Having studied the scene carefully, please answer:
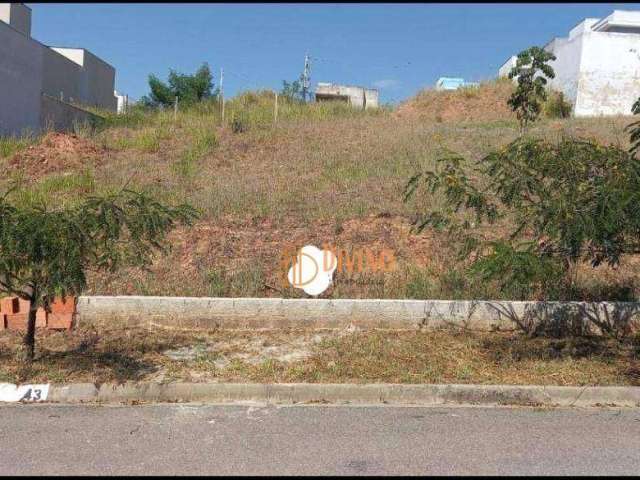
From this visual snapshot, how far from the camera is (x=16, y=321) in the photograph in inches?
A: 265

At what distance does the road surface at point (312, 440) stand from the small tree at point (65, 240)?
1116 mm

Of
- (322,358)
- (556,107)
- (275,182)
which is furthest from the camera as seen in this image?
(556,107)

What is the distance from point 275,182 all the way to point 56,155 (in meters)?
6.24

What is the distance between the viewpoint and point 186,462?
154 inches

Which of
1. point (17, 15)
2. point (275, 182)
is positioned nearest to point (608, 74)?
point (275, 182)

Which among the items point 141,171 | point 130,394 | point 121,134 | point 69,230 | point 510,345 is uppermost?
point 121,134

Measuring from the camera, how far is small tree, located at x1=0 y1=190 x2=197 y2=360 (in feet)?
16.4

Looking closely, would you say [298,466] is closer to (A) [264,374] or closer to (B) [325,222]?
(A) [264,374]

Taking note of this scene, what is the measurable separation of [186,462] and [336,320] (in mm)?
3414

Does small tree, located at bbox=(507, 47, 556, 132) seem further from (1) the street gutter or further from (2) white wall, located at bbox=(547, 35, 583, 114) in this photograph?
(1) the street gutter

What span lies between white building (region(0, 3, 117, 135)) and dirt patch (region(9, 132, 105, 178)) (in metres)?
4.14

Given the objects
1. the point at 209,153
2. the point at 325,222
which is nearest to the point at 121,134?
the point at 209,153

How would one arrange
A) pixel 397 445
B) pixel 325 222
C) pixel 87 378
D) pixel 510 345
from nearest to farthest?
pixel 397 445
pixel 87 378
pixel 510 345
pixel 325 222
